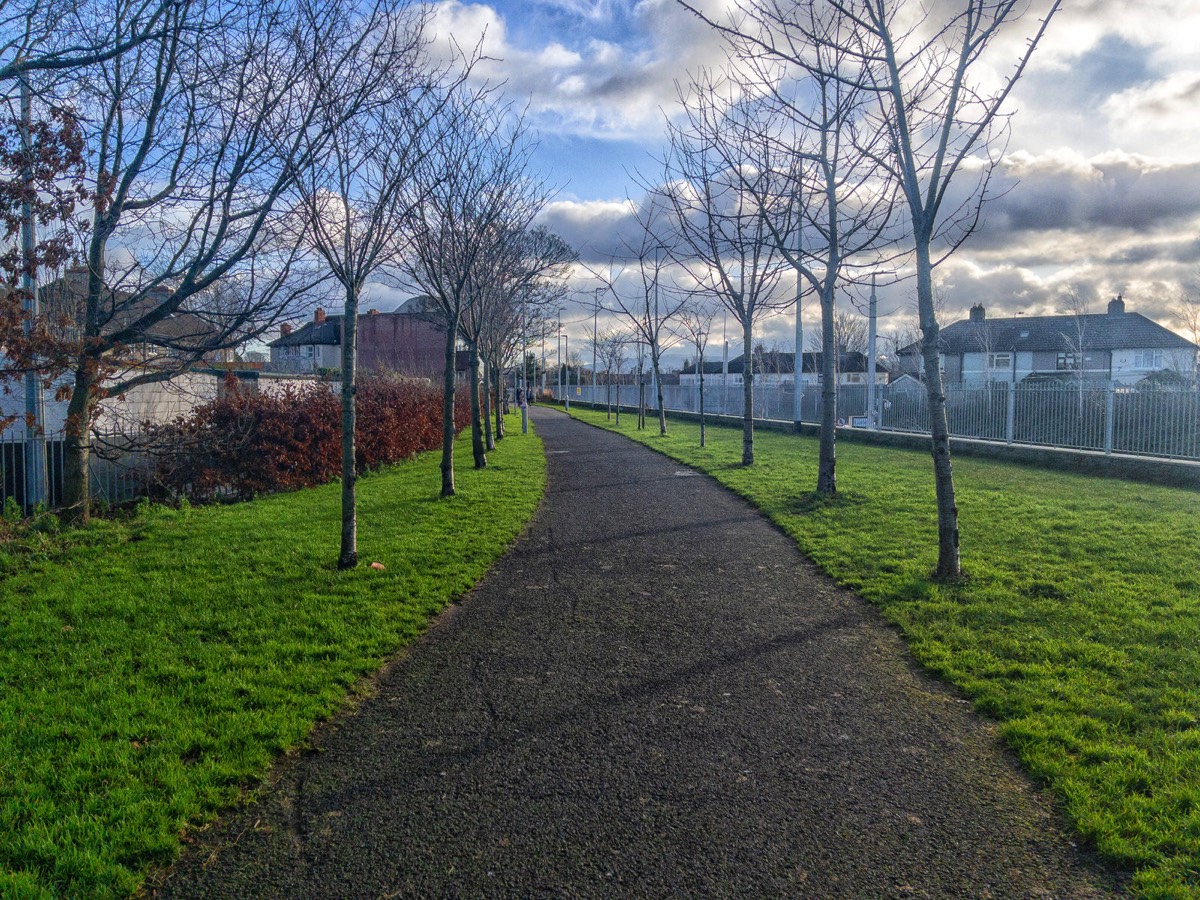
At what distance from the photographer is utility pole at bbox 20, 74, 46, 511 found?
7211mm

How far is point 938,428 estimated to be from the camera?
663cm

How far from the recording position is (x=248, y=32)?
7.77 meters

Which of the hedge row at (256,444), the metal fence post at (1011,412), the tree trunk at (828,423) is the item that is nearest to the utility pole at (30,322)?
the hedge row at (256,444)

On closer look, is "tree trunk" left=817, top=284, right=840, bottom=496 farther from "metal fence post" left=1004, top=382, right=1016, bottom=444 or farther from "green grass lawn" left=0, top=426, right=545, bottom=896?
"metal fence post" left=1004, top=382, right=1016, bottom=444

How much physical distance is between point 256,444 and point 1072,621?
36.0ft

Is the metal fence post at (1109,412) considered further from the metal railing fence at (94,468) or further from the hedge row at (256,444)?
the metal railing fence at (94,468)

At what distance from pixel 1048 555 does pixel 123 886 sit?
731cm

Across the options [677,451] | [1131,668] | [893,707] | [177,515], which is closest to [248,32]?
[177,515]

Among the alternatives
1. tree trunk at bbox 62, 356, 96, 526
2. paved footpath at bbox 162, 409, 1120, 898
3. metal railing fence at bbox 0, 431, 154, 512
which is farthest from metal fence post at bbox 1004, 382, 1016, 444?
tree trunk at bbox 62, 356, 96, 526

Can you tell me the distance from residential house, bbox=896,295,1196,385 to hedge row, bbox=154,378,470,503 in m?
37.3

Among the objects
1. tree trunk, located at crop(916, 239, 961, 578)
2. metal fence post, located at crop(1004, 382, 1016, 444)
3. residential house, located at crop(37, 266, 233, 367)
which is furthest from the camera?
metal fence post, located at crop(1004, 382, 1016, 444)

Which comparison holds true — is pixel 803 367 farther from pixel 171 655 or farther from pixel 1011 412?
pixel 171 655

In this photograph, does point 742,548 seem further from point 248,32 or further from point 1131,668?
point 248,32

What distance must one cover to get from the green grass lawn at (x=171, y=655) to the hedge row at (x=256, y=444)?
4.01 feet
